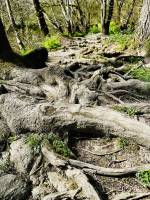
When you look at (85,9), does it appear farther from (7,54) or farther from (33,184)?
(33,184)

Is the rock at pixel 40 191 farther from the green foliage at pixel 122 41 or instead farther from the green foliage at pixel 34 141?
the green foliage at pixel 122 41

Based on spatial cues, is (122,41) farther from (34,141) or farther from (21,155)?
(21,155)

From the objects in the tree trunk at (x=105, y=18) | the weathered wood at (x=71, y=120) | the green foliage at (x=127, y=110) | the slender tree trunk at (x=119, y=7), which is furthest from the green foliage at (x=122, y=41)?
the slender tree trunk at (x=119, y=7)

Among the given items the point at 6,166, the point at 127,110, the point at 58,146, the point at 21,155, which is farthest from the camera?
the point at 127,110

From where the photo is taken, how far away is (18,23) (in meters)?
20.9

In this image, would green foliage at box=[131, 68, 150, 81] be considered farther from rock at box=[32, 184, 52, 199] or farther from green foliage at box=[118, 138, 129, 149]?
rock at box=[32, 184, 52, 199]

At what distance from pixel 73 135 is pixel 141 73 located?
128 inches

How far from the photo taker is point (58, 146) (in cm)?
562

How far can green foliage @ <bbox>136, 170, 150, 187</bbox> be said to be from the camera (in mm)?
4941

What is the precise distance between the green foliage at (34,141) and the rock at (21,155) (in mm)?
62

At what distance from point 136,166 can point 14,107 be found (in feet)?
8.18

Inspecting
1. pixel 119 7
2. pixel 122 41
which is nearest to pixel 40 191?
pixel 122 41

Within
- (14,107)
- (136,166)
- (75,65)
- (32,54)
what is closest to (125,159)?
(136,166)

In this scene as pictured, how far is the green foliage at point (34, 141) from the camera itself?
220 inches
